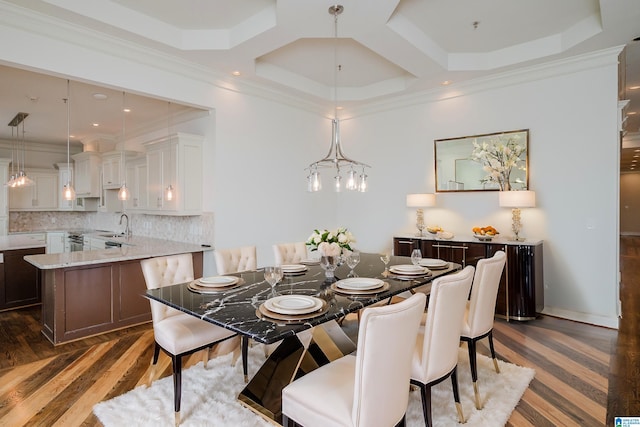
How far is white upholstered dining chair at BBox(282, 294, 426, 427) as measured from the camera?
1.52m

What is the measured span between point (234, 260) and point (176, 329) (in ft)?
3.30

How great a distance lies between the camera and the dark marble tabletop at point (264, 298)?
5.70 feet

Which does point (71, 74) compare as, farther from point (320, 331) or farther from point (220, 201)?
point (320, 331)

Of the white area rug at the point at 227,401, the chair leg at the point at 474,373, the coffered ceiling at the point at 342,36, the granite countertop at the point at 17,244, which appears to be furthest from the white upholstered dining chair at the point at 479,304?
the granite countertop at the point at 17,244

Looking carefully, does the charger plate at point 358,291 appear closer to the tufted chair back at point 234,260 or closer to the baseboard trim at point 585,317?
the tufted chair back at point 234,260

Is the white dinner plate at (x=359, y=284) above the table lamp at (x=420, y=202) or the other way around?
the other way around

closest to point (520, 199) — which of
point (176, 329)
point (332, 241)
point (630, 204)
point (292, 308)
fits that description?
point (332, 241)

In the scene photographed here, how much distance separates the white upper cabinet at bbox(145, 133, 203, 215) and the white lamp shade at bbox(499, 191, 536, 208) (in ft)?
12.5

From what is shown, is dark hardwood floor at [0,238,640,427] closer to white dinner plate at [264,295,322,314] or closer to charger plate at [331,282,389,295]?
charger plate at [331,282,389,295]

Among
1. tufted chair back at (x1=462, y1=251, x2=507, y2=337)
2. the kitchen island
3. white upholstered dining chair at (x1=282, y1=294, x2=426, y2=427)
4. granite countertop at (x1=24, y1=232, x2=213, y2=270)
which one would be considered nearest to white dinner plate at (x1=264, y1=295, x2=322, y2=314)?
white upholstered dining chair at (x1=282, y1=294, x2=426, y2=427)

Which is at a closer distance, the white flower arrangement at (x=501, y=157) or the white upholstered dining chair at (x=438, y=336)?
the white upholstered dining chair at (x=438, y=336)

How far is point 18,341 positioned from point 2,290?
58.8 inches

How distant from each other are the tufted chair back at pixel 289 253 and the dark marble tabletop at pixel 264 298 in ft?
2.15

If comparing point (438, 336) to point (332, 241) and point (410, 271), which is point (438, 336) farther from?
point (332, 241)
